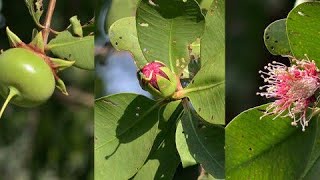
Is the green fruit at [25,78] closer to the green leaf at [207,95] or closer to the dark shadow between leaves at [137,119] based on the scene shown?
the dark shadow between leaves at [137,119]

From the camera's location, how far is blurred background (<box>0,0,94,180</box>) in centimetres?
148

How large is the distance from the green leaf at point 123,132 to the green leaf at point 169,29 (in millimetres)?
86

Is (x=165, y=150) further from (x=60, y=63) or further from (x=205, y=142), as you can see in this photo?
(x=60, y=63)

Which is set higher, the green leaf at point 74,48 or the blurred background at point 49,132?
the green leaf at point 74,48

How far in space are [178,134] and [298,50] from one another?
0.26m

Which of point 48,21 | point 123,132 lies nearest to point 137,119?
point 123,132

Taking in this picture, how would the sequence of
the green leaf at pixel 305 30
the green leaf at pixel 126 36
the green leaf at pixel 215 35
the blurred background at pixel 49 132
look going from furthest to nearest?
the blurred background at pixel 49 132 < the green leaf at pixel 126 36 < the green leaf at pixel 215 35 < the green leaf at pixel 305 30

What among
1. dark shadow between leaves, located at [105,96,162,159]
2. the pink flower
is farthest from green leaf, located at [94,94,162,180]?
the pink flower

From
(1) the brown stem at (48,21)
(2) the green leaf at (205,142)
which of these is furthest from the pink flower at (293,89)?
(1) the brown stem at (48,21)

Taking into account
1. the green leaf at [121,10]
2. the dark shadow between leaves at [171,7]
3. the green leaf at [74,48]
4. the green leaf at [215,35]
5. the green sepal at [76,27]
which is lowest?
the green leaf at [74,48]

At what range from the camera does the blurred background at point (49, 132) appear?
1.48 m

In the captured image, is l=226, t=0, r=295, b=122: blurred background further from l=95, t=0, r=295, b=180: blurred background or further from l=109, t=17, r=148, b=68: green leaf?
l=109, t=17, r=148, b=68: green leaf

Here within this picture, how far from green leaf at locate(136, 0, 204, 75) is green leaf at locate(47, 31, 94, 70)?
0.50 feet

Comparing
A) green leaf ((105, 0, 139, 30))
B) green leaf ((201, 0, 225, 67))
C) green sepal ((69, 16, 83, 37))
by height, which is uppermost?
green leaf ((201, 0, 225, 67))
